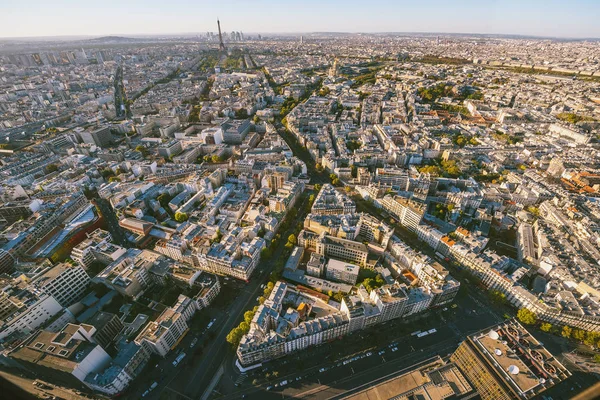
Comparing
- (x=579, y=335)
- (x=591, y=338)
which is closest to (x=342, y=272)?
(x=579, y=335)

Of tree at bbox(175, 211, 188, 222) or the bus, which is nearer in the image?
the bus

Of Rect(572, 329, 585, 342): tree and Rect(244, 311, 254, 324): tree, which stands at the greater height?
Rect(244, 311, 254, 324): tree

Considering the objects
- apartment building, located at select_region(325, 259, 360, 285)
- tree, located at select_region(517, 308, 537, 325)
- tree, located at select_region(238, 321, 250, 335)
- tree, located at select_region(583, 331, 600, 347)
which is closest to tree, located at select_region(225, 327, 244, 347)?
tree, located at select_region(238, 321, 250, 335)

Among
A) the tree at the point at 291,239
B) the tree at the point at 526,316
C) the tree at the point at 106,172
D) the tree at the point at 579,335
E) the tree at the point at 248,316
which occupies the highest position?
the tree at the point at 106,172

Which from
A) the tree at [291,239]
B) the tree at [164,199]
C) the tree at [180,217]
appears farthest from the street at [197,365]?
the tree at [164,199]

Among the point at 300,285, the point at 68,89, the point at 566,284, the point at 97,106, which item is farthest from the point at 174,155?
the point at 68,89

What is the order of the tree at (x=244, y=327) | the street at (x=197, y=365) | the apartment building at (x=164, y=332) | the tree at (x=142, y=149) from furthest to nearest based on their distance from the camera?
1. the tree at (x=142, y=149)
2. the tree at (x=244, y=327)
3. the apartment building at (x=164, y=332)
4. the street at (x=197, y=365)

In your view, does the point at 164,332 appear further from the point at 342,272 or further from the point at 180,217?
the point at 180,217

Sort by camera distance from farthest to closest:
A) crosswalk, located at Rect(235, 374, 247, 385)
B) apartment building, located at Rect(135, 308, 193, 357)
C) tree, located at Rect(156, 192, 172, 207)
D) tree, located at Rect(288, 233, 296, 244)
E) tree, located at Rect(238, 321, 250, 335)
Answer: tree, located at Rect(156, 192, 172, 207) < tree, located at Rect(288, 233, 296, 244) < tree, located at Rect(238, 321, 250, 335) < apartment building, located at Rect(135, 308, 193, 357) < crosswalk, located at Rect(235, 374, 247, 385)

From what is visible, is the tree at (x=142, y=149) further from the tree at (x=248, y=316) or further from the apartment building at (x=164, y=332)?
the tree at (x=248, y=316)

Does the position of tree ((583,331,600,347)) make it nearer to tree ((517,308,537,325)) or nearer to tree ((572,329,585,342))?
tree ((572,329,585,342))
